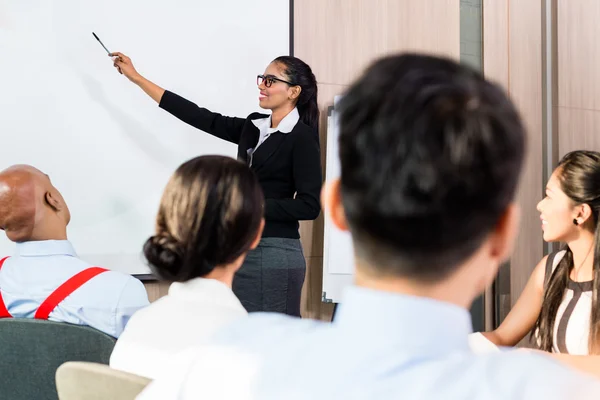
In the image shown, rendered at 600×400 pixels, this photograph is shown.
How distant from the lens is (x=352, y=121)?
2.11ft

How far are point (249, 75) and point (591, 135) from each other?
2.31 m

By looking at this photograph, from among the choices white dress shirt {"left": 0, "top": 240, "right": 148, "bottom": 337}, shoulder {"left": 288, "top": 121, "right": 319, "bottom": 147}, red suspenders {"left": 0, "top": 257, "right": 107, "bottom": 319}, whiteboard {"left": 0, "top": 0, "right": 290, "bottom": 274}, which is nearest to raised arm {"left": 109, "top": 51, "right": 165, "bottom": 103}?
whiteboard {"left": 0, "top": 0, "right": 290, "bottom": 274}

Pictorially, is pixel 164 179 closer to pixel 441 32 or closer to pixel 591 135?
pixel 441 32

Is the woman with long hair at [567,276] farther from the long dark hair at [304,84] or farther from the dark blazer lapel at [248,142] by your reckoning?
the dark blazer lapel at [248,142]

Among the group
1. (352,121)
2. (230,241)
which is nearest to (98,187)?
(230,241)

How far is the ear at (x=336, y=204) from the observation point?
0.69 m

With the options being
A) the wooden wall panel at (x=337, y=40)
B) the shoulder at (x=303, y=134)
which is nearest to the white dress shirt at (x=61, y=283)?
the shoulder at (x=303, y=134)

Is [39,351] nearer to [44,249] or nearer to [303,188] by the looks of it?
[44,249]

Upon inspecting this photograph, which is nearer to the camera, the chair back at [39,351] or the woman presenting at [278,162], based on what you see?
the chair back at [39,351]

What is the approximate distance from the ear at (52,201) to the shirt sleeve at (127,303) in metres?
0.39

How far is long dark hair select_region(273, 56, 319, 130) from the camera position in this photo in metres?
3.02

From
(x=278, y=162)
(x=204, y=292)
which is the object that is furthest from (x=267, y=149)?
(x=204, y=292)

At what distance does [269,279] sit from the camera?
2.88 m

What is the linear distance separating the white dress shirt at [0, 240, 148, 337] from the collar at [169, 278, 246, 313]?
453 millimetres
